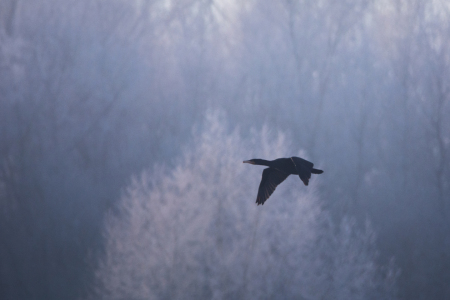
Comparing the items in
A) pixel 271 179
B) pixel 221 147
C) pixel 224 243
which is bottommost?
pixel 224 243

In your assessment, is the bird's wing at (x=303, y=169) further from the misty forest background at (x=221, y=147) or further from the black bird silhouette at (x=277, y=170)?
the misty forest background at (x=221, y=147)

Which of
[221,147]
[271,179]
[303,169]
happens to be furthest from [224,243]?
[303,169]

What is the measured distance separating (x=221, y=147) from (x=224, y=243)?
1.06 m

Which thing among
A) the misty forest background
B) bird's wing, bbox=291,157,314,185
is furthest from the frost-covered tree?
bird's wing, bbox=291,157,314,185

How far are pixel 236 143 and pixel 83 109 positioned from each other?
186cm

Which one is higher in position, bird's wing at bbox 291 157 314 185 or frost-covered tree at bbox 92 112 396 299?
bird's wing at bbox 291 157 314 185

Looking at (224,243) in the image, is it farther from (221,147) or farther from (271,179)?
(271,179)

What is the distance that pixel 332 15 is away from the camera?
4.79 meters

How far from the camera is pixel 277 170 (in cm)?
240

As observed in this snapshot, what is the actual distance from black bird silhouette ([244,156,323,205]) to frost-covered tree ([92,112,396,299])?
6.41ft

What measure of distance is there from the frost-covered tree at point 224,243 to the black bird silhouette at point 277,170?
1.95m

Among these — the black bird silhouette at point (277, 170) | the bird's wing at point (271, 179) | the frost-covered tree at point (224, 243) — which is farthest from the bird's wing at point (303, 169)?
the frost-covered tree at point (224, 243)

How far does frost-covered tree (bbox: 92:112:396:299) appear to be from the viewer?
4.23 meters

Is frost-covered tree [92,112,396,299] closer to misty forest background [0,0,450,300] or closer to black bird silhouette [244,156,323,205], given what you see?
misty forest background [0,0,450,300]
